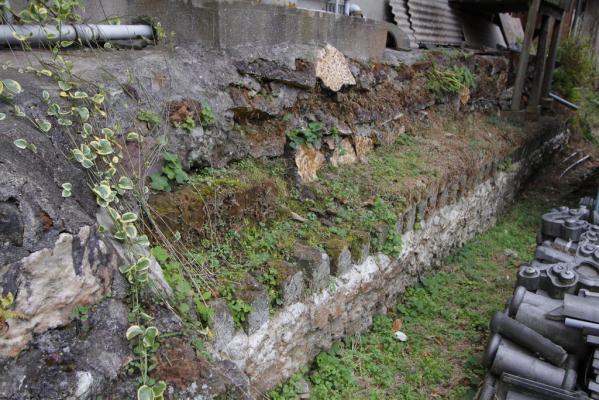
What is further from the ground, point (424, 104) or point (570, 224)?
point (424, 104)

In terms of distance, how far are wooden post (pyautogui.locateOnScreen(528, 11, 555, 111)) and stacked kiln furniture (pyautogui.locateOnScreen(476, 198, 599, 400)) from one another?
4732 mm

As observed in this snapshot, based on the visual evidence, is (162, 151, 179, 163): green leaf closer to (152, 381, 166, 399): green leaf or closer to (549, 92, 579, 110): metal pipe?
(152, 381, 166, 399): green leaf

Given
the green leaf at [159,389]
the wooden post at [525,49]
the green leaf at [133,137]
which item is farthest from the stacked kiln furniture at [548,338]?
the wooden post at [525,49]

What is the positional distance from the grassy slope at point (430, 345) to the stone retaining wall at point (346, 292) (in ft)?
0.36

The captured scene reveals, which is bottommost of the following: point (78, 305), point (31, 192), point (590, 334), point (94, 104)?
point (590, 334)

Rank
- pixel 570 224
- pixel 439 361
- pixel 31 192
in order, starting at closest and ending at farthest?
pixel 31 192, pixel 439 361, pixel 570 224

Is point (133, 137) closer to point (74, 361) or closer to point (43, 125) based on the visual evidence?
point (43, 125)

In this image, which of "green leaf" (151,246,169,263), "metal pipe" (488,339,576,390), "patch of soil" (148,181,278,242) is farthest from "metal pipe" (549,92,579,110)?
"green leaf" (151,246,169,263)

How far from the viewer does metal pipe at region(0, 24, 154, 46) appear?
2.21m

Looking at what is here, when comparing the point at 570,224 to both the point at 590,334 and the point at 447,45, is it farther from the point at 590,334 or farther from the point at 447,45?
the point at 447,45

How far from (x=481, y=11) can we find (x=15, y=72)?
783 cm

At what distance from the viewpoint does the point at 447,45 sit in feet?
22.1

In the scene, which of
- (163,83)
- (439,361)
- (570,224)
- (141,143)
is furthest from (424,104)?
(141,143)

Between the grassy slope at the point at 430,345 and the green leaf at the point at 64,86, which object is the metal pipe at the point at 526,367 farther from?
the green leaf at the point at 64,86
